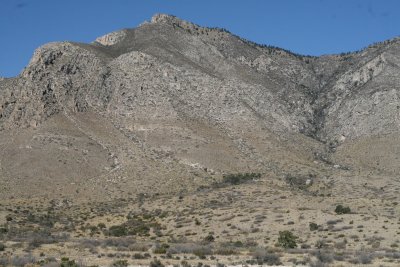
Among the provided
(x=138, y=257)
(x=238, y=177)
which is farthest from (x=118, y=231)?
(x=238, y=177)

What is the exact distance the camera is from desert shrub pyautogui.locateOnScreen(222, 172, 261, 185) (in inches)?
2948

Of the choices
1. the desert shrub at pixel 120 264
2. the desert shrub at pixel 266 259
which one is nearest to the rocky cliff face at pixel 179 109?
the desert shrub at pixel 266 259

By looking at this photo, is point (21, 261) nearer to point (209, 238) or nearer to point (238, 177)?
point (209, 238)

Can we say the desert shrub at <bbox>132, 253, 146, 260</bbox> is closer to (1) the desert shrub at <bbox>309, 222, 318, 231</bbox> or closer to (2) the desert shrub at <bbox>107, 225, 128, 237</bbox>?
(2) the desert shrub at <bbox>107, 225, 128, 237</bbox>

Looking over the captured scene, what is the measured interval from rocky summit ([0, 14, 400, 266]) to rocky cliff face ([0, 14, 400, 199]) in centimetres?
29

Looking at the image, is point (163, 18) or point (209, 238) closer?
point (209, 238)

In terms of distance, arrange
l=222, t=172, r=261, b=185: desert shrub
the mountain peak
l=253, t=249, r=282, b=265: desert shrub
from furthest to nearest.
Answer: the mountain peak, l=222, t=172, r=261, b=185: desert shrub, l=253, t=249, r=282, b=265: desert shrub

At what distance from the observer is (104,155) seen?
269ft

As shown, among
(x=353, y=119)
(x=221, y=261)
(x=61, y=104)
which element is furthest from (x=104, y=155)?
(x=221, y=261)

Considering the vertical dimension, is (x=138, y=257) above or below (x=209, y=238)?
below

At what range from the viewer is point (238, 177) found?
252 ft

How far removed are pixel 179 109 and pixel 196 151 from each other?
11899 millimetres

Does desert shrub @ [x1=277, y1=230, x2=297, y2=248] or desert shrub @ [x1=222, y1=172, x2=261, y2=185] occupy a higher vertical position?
desert shrub @ [x1=222, y1=172, x2=261, y2=185]

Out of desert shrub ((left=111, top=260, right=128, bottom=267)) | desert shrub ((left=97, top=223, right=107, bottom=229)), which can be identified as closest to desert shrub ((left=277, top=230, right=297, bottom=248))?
desert shrub ((left=111, top=260, right=128, bottom=267))
